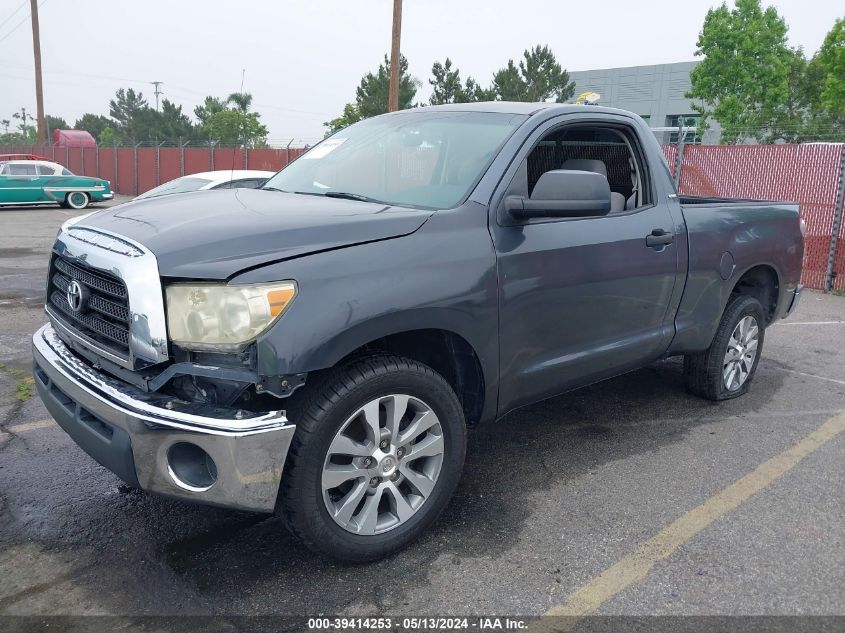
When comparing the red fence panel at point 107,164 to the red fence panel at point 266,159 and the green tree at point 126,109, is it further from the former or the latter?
the green tree at point 126,109

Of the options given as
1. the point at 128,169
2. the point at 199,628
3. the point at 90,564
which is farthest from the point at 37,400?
the point at 128,169

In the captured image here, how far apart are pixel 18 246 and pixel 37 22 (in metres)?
25.4

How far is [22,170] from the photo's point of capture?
21.6 meters

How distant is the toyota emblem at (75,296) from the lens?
2.88 m

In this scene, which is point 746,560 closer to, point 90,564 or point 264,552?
point 264,552

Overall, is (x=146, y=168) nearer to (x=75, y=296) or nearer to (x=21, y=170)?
(x=21, y=170)

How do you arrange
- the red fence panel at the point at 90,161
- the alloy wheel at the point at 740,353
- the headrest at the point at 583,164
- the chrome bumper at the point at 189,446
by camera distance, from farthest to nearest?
the red fence panel at the point at 90,161
the alloy wheel at the point at 740,353
the headrest at the point at 583,164
the chrome bumper at the point at 189,446

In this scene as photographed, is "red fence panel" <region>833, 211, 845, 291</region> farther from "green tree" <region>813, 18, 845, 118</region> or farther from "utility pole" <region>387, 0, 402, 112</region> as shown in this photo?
"green tree" <region>813, 18, 845, 118</region>

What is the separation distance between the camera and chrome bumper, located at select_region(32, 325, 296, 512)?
96.0 inches

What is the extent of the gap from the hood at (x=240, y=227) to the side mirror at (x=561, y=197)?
437mm

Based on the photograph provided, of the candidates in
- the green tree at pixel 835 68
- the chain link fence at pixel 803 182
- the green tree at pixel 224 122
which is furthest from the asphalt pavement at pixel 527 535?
the green tree at pixel 224 122

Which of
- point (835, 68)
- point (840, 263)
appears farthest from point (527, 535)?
point (835, 68)

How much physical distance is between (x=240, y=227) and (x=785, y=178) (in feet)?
34.6

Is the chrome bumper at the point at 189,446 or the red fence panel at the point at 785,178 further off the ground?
the red fence panel at the point at 785,178
